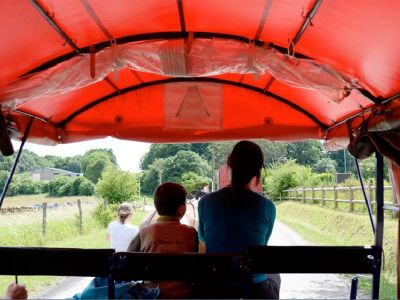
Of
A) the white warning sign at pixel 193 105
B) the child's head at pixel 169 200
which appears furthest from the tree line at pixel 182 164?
the child's head at pixel 169 200

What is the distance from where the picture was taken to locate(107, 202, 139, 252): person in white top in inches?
240

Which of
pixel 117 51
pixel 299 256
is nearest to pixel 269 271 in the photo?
pixel 299 256

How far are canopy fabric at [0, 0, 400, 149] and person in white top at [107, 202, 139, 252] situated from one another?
1.46m

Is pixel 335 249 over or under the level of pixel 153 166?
under

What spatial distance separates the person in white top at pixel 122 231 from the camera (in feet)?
20.0

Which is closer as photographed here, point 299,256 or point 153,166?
point 299,256

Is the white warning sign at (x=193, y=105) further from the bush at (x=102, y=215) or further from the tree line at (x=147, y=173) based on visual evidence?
the bush at (x=102, y=215)

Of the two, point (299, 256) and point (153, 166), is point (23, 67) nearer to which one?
point (299, 256)

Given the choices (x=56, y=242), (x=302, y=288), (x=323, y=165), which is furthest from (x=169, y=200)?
(x=323, y=165)

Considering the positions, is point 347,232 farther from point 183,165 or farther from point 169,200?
point 169,200

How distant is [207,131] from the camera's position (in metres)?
5.57

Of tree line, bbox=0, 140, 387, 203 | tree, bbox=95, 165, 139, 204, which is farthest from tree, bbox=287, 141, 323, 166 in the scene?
tree, bbox=95, 165, 139, 204

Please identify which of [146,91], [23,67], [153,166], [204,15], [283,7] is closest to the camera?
[283,7]

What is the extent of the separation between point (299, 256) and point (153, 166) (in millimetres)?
19764
